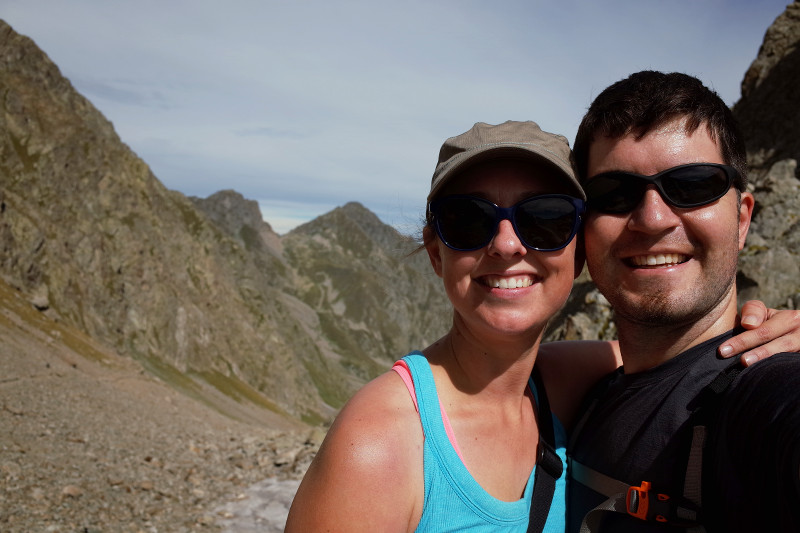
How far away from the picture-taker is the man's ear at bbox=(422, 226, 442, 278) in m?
3.94

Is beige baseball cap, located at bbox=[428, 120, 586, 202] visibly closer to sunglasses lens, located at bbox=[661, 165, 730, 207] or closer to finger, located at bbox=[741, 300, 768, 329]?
sunglasses lens, located at bbox=[661, 165, 730, 207]

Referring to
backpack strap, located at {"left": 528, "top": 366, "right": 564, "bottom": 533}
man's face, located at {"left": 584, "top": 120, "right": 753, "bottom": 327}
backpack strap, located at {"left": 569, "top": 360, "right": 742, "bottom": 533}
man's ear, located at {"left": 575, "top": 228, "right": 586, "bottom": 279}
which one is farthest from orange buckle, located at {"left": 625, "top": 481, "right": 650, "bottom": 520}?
man's ear, located at {"left": 575, "top": 228, "right": 586, "bottom": 279}

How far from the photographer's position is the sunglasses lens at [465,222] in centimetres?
344

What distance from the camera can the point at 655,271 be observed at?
A: 354 centimetres

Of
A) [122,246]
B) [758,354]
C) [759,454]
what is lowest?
[122,246]

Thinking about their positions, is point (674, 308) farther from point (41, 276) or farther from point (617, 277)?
point (41, 276)

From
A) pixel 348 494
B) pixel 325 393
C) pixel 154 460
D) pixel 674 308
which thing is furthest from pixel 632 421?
pixel 325 393

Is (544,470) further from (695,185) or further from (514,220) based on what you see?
(695,185)

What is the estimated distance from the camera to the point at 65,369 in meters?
30.5

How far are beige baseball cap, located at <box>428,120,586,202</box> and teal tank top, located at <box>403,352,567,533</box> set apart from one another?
1.27 metres

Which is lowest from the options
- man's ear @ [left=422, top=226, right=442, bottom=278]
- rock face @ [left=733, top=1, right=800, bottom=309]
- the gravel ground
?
the gravel ground

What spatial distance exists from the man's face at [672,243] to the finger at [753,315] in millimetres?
147

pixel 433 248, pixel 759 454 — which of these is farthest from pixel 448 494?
pixel 433 248

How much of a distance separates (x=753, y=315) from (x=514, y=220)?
4.94ft
